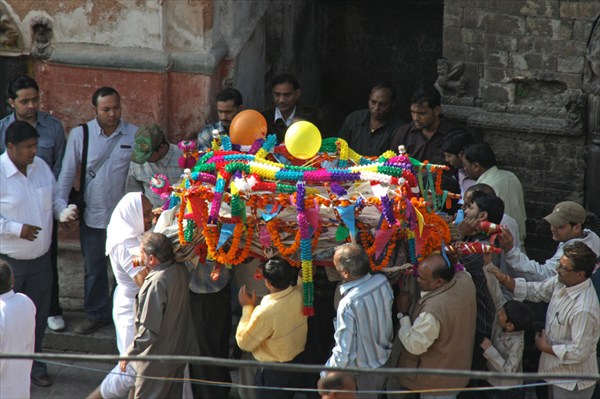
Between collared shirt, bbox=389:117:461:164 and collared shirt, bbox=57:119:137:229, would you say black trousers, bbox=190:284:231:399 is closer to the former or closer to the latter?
collared shirt, bbox=57:119:137:229

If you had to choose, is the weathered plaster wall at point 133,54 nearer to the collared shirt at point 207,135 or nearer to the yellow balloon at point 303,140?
the collared shirt at point 207,135

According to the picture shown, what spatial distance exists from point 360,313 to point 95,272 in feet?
8.93

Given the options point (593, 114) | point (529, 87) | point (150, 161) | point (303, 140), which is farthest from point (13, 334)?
point (593, 114)

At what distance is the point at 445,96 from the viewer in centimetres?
1065

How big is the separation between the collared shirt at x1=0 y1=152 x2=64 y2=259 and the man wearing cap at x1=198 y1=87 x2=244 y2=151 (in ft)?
3.97

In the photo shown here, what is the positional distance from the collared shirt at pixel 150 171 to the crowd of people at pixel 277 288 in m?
0.01

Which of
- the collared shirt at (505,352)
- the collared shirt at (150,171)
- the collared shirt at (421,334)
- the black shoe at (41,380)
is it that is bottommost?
the black shoe at (41,380)

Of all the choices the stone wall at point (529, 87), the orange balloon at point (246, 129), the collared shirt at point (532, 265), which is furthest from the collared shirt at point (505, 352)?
the stone wall at point (529, 87)

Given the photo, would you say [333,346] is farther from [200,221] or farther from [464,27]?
[464,27]

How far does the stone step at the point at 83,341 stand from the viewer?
382 inches

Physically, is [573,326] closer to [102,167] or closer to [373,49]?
[102,167]

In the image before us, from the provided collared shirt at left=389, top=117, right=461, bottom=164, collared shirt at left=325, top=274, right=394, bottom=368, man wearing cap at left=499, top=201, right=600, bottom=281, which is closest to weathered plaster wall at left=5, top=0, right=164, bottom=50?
collared shirt at left=389, top=117, right=461, bottom=164

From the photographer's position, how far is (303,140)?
8.34 metres

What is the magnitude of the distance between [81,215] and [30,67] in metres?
1.52
